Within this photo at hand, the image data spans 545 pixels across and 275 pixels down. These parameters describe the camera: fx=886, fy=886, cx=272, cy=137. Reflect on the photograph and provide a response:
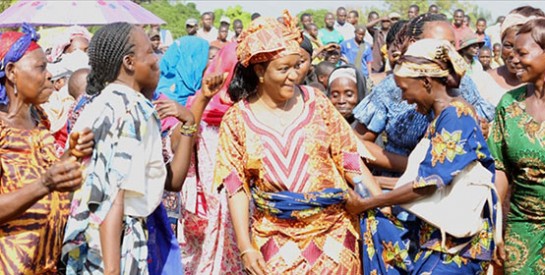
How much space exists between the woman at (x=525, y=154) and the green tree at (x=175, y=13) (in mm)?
25465

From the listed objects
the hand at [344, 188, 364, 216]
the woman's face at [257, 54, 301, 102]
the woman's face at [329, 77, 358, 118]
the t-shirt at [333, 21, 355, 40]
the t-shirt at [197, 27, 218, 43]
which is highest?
the woman's face at [257, 54, 301, 102]

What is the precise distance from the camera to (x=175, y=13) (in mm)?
34312

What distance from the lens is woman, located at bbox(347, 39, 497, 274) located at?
4.59 metres

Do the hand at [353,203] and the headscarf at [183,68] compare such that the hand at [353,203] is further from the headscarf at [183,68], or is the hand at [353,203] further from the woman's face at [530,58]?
the headscarf at [183,68]

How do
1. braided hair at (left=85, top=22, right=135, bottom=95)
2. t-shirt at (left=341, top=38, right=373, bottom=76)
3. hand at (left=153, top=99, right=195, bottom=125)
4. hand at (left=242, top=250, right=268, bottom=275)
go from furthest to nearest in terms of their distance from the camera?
t-shirt at (left=341, top=38, right=373, bottom=76), hand at (left=242, top=250, right=268, bottom=275), hand at (left=153, top=99, right=195, bottom=125), braided hair at (left=85, top=22, right=135, bottom=95)

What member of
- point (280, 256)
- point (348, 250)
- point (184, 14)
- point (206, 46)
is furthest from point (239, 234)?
point (184, 14)

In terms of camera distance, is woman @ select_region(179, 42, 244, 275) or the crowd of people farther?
woman @ select_region(179, 42, 244, 275)

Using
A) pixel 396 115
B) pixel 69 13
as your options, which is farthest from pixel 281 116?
pixel 69 13

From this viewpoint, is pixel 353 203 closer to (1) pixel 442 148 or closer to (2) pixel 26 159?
(1) pixel 442 148

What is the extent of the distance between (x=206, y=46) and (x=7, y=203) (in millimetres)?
6050

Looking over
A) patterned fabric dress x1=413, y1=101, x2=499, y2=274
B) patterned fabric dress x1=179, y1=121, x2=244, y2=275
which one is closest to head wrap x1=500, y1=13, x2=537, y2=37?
patterned fabric dress x1=413, y1=101, x2=499, y2=274

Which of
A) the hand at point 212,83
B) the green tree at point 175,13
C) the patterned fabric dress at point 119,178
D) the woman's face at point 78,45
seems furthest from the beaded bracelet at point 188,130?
the green tree at point 175,13

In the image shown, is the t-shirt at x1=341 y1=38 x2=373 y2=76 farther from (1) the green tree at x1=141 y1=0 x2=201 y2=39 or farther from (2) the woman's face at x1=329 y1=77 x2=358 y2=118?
(1) the green tree at x1=141 y1=0 x2=201 y2=39

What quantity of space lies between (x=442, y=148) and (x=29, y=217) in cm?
211
